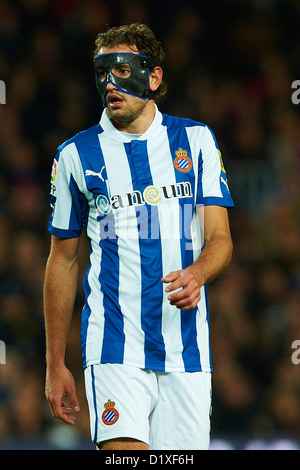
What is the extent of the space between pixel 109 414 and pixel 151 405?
0.61 feet

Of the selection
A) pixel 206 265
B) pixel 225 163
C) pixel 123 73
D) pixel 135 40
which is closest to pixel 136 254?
pixel 206 265

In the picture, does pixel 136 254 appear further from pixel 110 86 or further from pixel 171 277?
pixel 110 86

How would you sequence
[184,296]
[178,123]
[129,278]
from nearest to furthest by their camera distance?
[184,296] < [129,278] < [178,123]

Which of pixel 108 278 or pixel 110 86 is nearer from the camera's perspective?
pixel 108 278

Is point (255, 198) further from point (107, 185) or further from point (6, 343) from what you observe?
point (107, 185)

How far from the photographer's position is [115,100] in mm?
3281

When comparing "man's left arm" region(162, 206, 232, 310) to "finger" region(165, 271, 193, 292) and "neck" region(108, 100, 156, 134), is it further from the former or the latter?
"neck" region(108, 100, 156, 134)

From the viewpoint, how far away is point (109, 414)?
2.93 m

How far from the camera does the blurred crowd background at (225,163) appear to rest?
561 cm

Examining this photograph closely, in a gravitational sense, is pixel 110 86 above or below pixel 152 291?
above

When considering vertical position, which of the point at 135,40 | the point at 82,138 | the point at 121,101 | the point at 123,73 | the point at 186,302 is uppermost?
the point at 135,40

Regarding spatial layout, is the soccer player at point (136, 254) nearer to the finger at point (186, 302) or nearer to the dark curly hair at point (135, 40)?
the dark curly hair at point (135, 40)

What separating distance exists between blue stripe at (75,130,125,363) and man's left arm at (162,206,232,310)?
283 millimetres

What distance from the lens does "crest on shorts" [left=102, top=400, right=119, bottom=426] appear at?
9.57 ft
